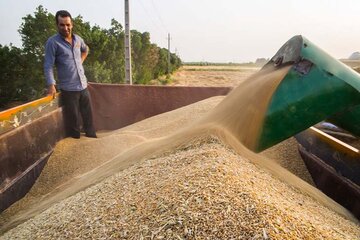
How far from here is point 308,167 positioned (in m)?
2.80

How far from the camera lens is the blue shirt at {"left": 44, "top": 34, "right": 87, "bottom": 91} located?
3971 millimetres

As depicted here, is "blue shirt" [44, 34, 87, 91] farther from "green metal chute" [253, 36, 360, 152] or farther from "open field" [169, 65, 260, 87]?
"open field" [169, 65, 260, 87]

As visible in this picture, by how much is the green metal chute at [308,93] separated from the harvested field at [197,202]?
24 cm

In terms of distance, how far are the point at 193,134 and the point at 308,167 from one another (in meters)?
1.02

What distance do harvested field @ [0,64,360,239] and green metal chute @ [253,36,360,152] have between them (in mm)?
238

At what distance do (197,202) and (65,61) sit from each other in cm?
311

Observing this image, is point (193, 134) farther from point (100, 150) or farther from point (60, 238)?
point (100, 150)

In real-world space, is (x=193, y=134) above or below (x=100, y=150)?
above

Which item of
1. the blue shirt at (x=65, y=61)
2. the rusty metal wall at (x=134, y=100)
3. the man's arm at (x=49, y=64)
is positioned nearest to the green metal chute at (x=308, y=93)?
the man's arm at (x=49, y=64)

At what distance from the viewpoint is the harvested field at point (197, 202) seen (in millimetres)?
1428

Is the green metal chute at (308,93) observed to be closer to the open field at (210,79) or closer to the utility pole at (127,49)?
the open field at (210,79)

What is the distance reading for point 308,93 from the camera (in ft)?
6.36

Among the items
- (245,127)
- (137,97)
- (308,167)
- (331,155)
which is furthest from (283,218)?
(137,97)

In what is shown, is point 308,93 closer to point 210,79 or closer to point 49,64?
point 49,64
